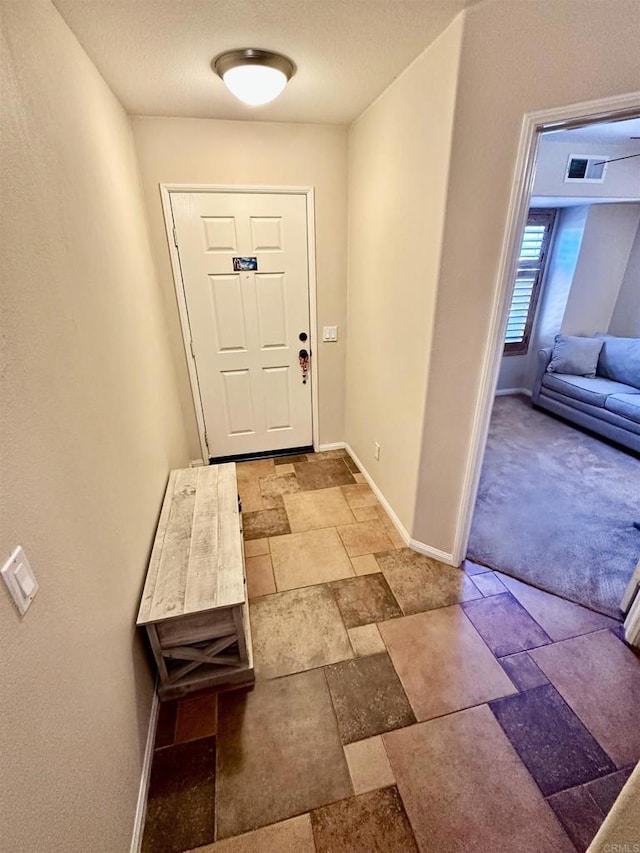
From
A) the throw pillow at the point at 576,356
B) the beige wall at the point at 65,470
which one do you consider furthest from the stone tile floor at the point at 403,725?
the throw pillow at the point at 576,356

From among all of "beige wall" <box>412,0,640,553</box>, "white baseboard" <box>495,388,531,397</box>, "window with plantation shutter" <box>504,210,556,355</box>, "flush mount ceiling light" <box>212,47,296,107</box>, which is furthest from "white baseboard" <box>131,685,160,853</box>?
"white baseboard" <box>495,388,531,397</box>

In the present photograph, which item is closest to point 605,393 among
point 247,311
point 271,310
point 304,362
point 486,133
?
point 304,362

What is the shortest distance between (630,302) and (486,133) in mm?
3952

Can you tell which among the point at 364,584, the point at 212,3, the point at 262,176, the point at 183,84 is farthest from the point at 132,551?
the point at 262,176

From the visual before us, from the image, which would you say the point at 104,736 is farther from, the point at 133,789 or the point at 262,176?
the point at 262,176

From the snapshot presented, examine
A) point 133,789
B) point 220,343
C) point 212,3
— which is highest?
point 212,3

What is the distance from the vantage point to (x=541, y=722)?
148 cm

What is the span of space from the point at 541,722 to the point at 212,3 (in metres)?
2.95

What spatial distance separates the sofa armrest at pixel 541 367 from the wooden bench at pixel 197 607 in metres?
4.07

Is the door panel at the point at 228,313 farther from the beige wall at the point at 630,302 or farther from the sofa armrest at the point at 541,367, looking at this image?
the beige wall at the point at 630,302

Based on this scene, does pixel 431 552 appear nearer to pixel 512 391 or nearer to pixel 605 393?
pixel 605 393

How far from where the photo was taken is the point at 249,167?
2613 millimetres

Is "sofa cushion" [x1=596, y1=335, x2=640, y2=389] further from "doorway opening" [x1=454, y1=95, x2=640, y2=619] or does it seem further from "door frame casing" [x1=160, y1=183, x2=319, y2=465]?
"door frame casing" [x1=160, y1=183, x2=319, y2=465]

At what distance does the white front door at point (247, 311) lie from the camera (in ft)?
8.88
